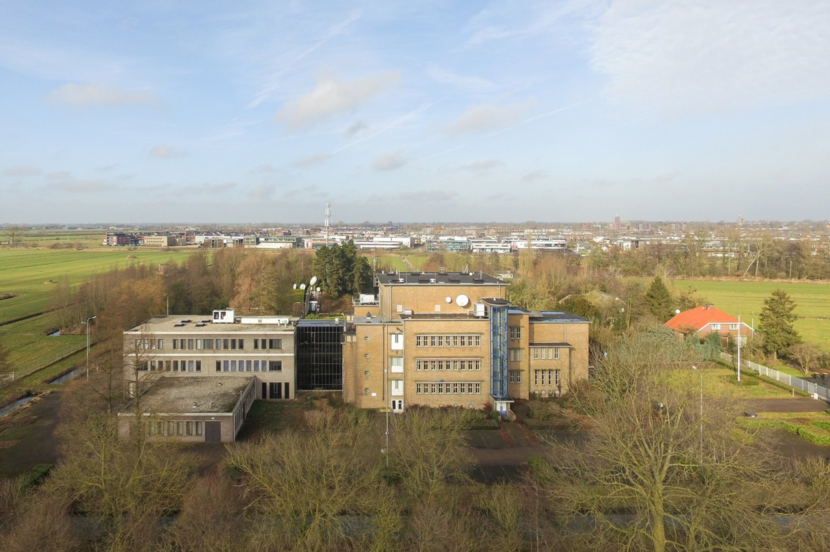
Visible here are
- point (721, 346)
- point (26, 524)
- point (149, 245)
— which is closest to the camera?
point (26, 524)

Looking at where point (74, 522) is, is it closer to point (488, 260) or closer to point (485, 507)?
point (485, 507)

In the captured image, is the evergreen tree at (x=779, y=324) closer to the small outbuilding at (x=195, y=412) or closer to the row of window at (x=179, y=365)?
the small outbuilding at (x=195, y=412)

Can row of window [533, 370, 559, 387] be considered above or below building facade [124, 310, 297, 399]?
below

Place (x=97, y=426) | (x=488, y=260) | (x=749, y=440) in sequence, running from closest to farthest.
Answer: (x=97, y=426) → (x=749, y=440) → (x=488, y=260)

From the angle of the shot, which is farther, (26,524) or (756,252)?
(756,252)

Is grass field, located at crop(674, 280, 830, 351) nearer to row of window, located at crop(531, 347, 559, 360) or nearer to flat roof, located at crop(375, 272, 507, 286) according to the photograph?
row of window, located at crop(531, 347, 559, 360)

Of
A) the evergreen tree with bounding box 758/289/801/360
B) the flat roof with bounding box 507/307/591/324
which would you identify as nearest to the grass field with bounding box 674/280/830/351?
the evergreen tree with bounding box 758/289/801/360

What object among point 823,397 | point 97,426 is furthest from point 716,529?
point 823,397
